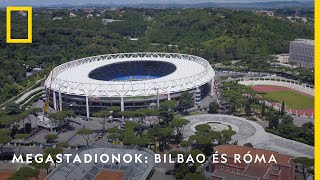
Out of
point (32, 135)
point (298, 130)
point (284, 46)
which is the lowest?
point (32, 135)

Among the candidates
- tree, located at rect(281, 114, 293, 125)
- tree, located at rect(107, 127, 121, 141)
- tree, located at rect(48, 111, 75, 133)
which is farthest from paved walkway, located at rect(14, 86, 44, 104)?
tree, located at rect(281, 114, 293, 125)

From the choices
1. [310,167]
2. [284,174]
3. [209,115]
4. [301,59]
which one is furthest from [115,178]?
[301,59]

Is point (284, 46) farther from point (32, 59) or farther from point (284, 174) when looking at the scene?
point (284, 174)

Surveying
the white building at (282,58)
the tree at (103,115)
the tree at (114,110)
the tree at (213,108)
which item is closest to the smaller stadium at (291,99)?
the tree at (213,108)

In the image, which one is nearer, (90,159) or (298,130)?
(90,159)

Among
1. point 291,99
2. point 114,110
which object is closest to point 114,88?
point 114,110

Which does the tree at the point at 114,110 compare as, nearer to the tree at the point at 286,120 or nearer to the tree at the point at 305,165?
the tree at the point at 286,120
